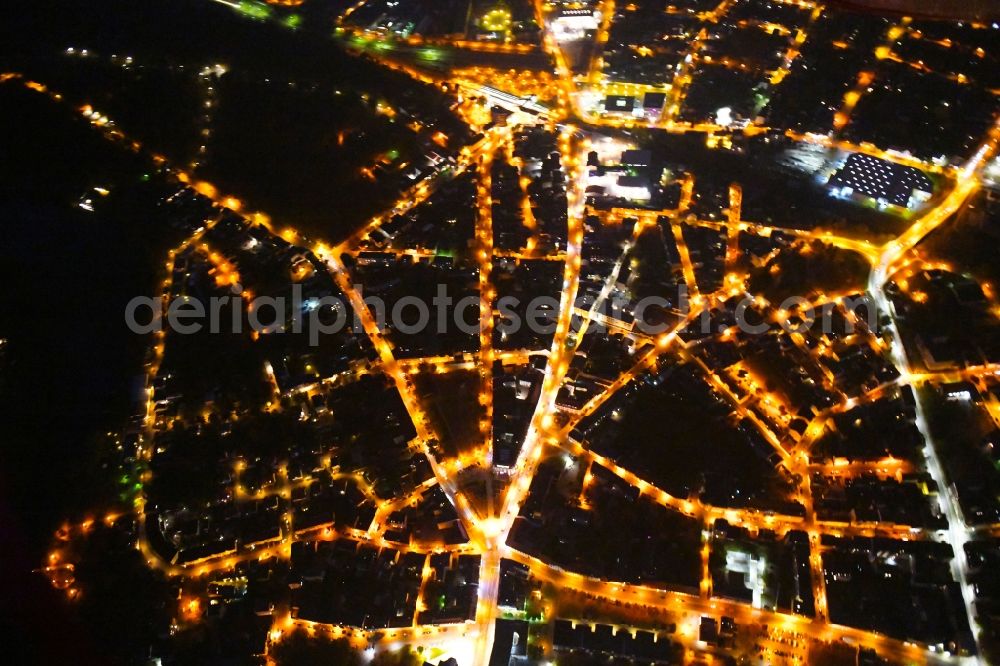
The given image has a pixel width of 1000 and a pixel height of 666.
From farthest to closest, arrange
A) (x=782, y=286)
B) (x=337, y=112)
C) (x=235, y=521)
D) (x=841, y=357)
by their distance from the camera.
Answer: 1. (x=337, y=112)
2. (x=782, y=286)
3. (x=841, y=357)
4. (x=235, y=521)

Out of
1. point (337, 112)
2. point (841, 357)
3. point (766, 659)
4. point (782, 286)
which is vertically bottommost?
point (766, 659)

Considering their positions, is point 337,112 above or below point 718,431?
above

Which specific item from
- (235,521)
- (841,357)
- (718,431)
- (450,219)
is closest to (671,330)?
(718,431)

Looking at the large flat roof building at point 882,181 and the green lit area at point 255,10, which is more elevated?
the green lit area at point 255,10

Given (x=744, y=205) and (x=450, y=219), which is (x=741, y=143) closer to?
(x=744, y=205)

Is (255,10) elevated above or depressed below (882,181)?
above

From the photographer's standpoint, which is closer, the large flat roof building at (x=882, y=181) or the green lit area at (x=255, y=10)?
the large flat roof building at (x=882, y=181)

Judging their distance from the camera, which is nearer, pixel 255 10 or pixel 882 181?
pixel 882 181

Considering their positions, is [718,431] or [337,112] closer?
[718,431]

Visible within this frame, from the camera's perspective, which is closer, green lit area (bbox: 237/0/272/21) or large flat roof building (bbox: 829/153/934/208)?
large flat roof building (bbox: 829/153/934/208)

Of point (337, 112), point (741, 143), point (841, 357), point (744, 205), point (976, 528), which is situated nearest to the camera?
point (976, 528)

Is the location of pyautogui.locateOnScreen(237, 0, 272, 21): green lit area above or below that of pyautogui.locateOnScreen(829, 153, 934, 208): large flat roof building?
above
